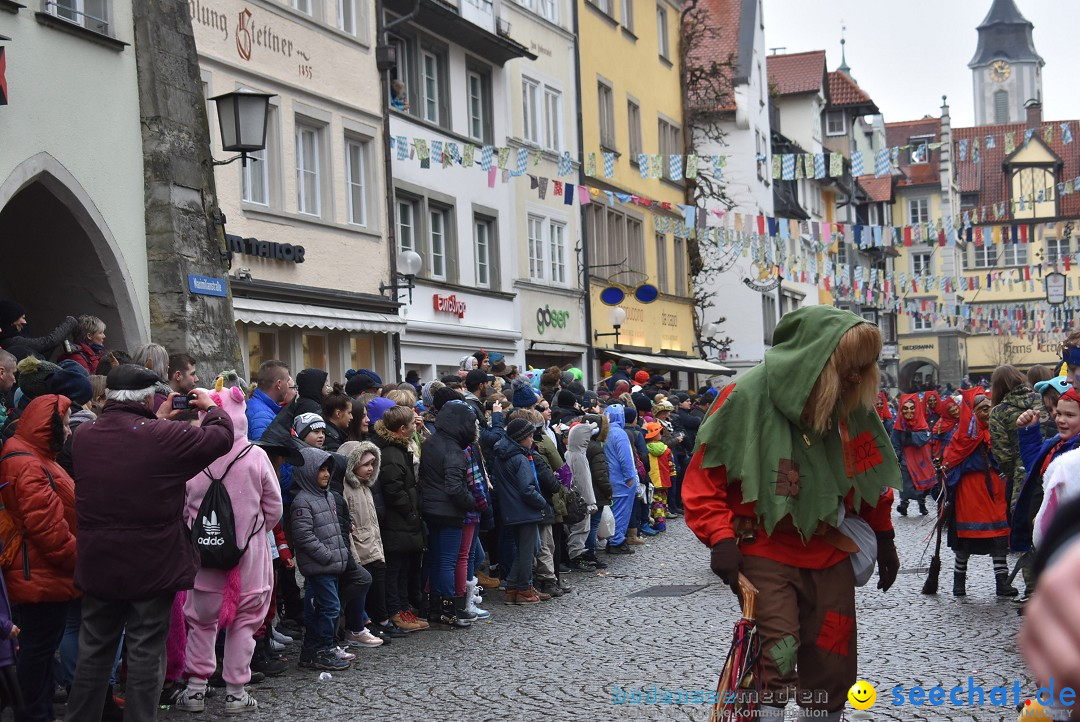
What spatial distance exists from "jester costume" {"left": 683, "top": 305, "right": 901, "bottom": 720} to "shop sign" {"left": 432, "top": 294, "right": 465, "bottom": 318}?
18493mm

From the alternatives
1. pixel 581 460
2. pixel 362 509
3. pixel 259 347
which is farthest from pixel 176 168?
pixel 362 509

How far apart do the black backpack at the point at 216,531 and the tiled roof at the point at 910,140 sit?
7491 centimetres

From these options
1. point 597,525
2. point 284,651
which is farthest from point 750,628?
point 597,525

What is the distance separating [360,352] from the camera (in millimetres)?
21438

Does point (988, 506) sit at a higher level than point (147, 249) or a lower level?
lower

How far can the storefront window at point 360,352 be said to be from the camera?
2112 cm

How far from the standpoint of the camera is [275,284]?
1869 centimetres

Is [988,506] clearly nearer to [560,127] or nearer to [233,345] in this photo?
[233,345]

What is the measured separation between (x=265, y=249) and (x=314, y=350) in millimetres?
2149

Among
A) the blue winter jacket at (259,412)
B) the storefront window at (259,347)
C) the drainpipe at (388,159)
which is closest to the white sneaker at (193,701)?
the blue winter jacket at (259,412)

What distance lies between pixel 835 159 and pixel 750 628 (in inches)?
868

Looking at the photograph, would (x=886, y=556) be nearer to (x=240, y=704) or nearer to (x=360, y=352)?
(x=240, y=704)

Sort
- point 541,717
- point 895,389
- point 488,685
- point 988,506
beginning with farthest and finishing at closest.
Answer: point 895,389, point 988,506, point 488,685, point 541,717

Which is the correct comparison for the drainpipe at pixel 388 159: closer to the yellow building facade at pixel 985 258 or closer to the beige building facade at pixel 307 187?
the beige building facade at pixel 307 187
